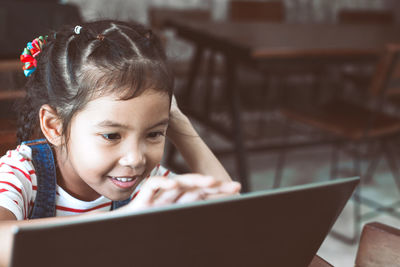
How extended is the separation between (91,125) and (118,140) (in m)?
0.05

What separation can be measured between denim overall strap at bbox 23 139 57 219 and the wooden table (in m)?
1.42

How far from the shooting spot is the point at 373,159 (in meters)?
3.38

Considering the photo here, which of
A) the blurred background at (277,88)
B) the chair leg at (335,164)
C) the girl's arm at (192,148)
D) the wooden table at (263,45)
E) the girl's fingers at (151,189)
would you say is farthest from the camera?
the chair leg at (335,164)

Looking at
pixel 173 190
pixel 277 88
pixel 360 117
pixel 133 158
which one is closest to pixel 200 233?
pixel 173 190

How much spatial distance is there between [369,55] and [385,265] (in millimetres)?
1913

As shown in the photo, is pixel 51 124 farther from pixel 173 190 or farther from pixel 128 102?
pixel 173 190

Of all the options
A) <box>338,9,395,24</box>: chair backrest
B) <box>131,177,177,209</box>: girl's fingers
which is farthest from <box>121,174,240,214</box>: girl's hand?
<box>338,9,395,24</box>: chair backrest

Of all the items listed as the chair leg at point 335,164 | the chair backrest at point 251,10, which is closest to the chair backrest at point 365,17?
the chair backrest at point 251,10

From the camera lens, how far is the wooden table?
2172mm

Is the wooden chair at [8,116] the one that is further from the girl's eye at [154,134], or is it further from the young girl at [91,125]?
the girl's eye at [154,134]

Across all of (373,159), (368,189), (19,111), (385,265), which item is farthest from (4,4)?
(373,159)

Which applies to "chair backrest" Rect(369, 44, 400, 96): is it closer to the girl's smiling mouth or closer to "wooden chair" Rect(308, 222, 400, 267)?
"wooden chair" Rect(308, 222, 400, 267)

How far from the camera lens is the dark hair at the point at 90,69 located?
76cm

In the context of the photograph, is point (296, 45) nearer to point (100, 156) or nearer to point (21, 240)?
point (100, 156)
